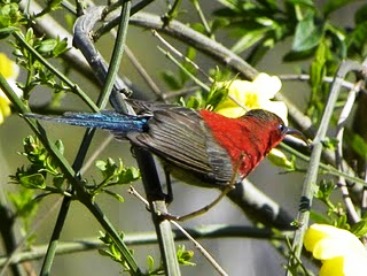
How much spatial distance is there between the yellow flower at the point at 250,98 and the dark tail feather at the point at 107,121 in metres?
0.14

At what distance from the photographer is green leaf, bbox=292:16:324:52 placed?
2.26 meters

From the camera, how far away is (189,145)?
1928mm

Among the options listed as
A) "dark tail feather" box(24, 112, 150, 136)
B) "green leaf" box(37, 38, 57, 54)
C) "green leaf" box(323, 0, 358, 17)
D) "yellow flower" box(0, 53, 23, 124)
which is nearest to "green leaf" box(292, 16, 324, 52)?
"green leaf" box(323, 0, 358, 17)

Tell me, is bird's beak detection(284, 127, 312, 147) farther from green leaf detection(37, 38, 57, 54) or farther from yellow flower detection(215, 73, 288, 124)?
green leaf detection(37, 38, 57, 54)

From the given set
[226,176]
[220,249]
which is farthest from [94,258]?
[226,176]

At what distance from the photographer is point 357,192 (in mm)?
2080

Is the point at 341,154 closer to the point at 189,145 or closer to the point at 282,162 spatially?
the point at 282,162

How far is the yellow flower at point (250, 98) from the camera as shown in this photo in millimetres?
1735

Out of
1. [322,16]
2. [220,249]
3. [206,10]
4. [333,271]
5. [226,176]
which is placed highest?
[206,10]

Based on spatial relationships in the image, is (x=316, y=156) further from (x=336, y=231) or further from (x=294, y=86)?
(x=294, y=86)

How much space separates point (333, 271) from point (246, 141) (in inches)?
26.9

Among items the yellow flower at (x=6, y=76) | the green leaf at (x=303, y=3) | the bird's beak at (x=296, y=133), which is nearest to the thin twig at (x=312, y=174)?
the bird's beak at (x=296, y=133)

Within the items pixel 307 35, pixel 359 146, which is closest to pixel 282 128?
pixel 359 146

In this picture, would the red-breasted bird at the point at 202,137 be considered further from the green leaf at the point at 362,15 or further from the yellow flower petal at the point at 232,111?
the green leaf at the point at 362,15
